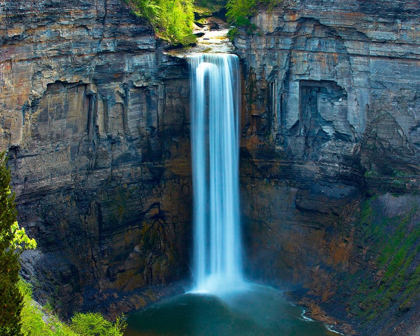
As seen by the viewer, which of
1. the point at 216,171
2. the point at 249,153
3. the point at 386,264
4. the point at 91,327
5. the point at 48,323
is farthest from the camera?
the point at 249,153

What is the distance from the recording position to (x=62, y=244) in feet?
129

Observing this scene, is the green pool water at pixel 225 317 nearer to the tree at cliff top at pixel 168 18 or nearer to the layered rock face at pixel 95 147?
the layered rock face at pixel 95 147

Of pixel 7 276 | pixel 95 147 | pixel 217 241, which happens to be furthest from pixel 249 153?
pixel 7 276

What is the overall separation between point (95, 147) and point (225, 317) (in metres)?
12.9

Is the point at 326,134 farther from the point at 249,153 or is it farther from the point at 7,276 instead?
the point at 7,276

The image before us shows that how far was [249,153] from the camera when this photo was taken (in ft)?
147

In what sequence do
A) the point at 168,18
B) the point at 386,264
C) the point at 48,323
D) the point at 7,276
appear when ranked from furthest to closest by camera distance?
1. the point at 168,18
2. the point at 386,264
3. the point at 48,323
4. the point at 7,276

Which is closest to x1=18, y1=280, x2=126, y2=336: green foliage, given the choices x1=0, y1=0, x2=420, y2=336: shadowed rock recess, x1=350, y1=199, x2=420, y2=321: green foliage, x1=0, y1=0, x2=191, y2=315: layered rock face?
x1=0, y1=0, x2=420, y2=336: shadowed rock recess

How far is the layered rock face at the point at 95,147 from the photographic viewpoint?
3622cm

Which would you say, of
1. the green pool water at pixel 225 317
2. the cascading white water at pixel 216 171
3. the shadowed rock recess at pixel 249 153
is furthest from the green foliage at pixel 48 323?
the cascading white water at pixel 216 171

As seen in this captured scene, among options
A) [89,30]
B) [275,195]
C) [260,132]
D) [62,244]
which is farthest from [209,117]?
[62,244]

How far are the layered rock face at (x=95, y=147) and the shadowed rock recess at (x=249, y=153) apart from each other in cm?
9

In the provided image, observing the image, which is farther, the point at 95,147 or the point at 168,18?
the point at 168,18

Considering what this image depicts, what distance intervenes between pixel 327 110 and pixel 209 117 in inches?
304
